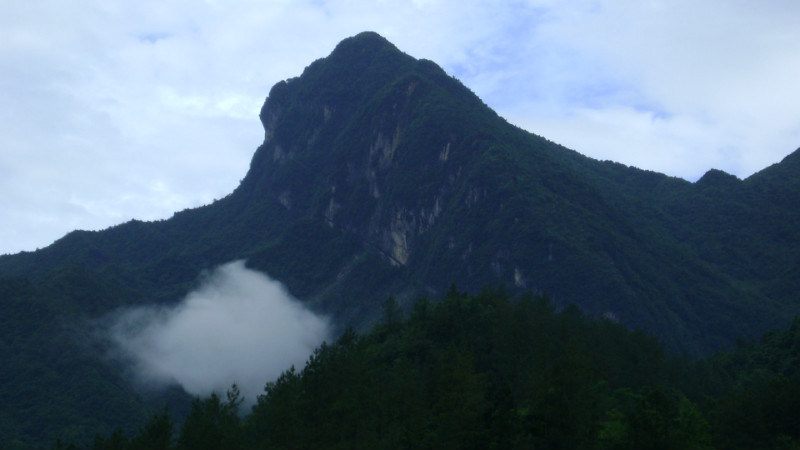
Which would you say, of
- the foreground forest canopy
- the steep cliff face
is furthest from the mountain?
the foreground forest canopy

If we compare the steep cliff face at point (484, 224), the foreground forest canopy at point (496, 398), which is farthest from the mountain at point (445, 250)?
the foreground forest canopy at point (496, 398)

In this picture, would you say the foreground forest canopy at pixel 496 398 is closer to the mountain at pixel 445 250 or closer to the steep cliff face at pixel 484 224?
the mountain at pixel 445 250

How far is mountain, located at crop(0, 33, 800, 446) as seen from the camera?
123438 millimetres

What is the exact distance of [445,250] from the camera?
487 feet

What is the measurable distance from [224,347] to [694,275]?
71.9 meters

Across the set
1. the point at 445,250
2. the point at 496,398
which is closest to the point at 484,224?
the point at 445,250

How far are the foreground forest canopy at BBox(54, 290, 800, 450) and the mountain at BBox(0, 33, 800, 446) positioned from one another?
153 feet

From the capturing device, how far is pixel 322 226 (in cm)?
18550

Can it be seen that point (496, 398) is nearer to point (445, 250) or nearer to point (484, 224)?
point (484, 224)

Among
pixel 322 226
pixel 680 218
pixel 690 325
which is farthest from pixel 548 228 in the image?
pixel 322 226

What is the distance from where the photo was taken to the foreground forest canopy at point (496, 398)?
38.1 metres

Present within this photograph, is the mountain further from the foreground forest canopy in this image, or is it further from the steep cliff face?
the foreground forest canopy

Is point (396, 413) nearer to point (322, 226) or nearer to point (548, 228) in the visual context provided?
point (548, 228)

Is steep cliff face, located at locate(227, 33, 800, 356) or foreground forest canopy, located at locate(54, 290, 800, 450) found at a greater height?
steep cliff face, located at locate(227, 33, 800, 356)
